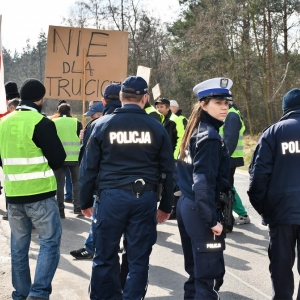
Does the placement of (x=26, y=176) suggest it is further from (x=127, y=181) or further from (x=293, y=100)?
(x=293, y=100)

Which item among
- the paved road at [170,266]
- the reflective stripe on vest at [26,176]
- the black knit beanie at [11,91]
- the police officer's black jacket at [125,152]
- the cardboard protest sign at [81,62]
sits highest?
the cardboard protest sign at [81,62]

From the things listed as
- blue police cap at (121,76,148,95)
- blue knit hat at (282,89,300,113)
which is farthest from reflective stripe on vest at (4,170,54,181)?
blue knit hat at (282,89,300,113)

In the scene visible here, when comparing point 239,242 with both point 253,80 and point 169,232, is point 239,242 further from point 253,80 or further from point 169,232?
point 253,80

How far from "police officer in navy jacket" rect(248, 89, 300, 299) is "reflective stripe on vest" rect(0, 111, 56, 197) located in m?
1.90

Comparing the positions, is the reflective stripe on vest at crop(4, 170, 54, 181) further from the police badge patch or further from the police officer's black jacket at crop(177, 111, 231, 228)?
the police badge patch

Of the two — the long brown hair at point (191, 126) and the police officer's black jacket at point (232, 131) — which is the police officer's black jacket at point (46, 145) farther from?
the police officer's black jacket at point (232, 131)

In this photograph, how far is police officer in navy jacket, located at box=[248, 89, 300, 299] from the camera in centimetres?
439

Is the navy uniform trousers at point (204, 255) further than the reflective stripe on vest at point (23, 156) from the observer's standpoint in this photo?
No

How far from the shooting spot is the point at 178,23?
38219 mm

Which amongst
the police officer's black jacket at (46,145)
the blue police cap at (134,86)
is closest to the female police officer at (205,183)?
the blue police cap at (134,86)

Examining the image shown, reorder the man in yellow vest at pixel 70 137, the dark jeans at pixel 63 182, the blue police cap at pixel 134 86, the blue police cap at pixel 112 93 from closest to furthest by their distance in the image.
A: the blue police cap at pixel 134 86
the blue police cap at pixel 112 93
the dark jeans at pixel 63 182
the man in yellow vest at pixel 70 137

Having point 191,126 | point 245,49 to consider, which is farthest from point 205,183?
point 245,49

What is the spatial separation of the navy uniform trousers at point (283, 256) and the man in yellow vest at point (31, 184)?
6.39ft

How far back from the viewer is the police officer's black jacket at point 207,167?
4086 millimetres
